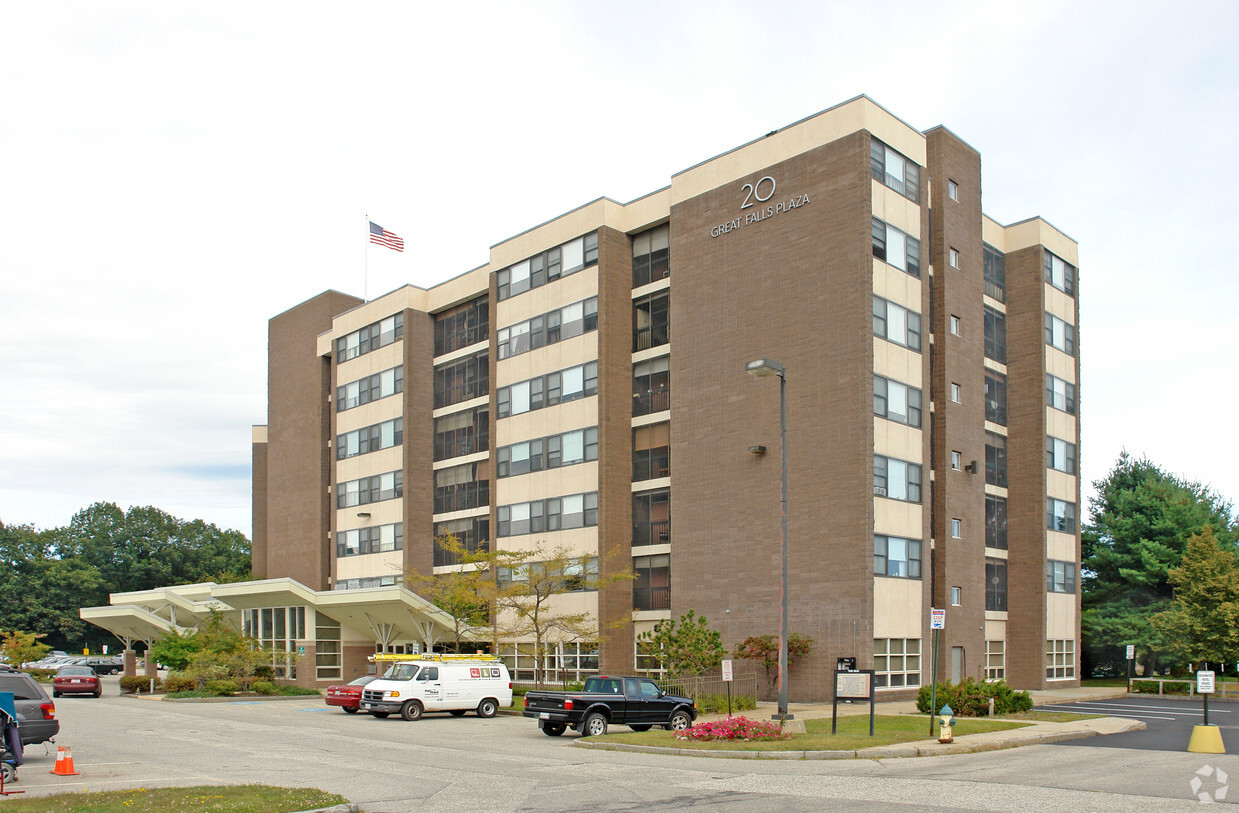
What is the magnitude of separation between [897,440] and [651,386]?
479 inches

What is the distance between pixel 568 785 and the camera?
16938mm

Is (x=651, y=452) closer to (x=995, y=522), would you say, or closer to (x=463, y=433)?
(x=463, y=433)

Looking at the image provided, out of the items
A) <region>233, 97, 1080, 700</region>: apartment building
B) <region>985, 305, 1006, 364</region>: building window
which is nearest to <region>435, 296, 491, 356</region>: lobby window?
<region>233, 97, 1080, 700</region>: apartment building

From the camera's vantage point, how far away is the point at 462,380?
58.4m

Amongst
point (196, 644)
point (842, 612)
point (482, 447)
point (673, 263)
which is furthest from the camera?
point (482, 447)

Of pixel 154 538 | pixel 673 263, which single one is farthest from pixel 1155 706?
pixel 154 538

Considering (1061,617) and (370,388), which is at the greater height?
(370,388)

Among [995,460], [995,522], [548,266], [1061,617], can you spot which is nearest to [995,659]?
[1061,617]

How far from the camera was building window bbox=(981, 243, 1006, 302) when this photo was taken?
49938mm

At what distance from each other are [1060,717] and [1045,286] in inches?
1024

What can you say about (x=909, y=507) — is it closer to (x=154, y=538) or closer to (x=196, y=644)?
(x=196, y=644)

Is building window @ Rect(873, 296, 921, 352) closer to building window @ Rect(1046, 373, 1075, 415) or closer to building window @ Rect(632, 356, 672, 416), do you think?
building window @ Rect(632, 356, 672, 416)

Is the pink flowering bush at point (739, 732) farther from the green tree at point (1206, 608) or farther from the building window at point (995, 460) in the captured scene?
the green tree at point (1206, 608)

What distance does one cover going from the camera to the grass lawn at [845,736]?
2241 cm
